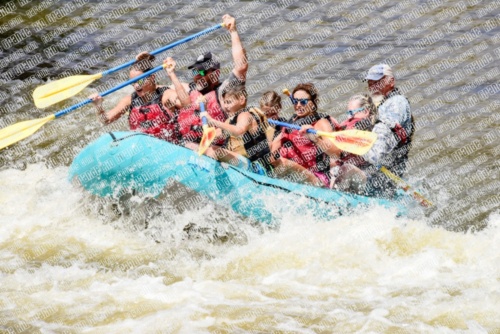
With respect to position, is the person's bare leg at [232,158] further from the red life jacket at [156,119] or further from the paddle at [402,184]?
the paddle at [402,184]

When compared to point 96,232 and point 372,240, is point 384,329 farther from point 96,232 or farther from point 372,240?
point 96,232

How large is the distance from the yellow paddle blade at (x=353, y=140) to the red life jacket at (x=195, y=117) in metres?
0.96

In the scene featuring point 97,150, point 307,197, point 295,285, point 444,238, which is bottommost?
point 444,238

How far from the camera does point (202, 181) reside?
612 cm

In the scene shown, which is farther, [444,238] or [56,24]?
[56,24]

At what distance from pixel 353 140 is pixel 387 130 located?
382mm

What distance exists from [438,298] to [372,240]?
38.4 inches

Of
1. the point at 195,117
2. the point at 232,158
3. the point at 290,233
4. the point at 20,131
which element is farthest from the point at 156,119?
the point at 290,233

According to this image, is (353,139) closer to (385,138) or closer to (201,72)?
(385,138)

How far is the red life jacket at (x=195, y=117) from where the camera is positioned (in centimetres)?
644

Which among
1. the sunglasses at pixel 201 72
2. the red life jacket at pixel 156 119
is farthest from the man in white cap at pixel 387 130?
the red life jacket at pixel 156 119


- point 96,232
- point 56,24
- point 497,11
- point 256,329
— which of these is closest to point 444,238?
point 256,329

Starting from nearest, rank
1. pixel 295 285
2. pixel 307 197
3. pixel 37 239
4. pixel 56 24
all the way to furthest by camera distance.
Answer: pixel 295 285 → pixel 307 197 → pixel 37 239 → pixel 56 24

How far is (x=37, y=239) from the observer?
6469 mm
